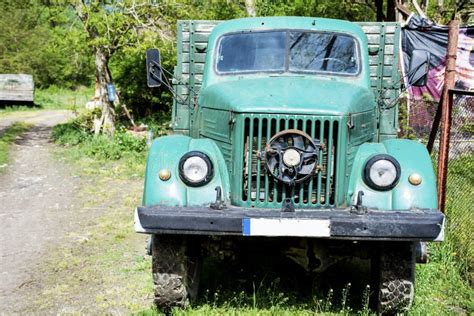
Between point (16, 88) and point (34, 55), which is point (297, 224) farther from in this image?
point (34, 55)

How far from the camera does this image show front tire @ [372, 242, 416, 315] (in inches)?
186

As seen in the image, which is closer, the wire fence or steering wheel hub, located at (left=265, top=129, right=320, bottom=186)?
steering wheel hub, located at (left=265, top=129, right=320, bottom=186)

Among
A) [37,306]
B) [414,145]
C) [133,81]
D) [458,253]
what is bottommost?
[37,306]

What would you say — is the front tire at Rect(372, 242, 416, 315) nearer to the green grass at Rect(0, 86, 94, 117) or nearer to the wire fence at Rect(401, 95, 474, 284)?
the wire fence at Rect(401, 95, 474, 284)

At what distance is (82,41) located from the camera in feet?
45.9

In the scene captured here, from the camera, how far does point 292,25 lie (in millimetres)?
6184

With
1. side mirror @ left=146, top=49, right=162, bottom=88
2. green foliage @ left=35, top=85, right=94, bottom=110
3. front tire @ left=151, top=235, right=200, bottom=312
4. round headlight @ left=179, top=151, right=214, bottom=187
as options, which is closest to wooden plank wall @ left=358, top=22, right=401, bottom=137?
side mirror @ left=146, top=49, right=162, bottom=88

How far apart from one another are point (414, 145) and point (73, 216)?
Result: 5.05 m

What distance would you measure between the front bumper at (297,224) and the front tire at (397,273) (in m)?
0.38

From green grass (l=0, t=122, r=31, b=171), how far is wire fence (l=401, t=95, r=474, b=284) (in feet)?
25.5

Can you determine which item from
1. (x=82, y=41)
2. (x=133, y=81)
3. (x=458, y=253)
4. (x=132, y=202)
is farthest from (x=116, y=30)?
(x=458, y=253)

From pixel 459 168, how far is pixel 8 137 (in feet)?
42.9

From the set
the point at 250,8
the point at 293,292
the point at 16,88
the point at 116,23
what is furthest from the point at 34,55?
the point at 293,292

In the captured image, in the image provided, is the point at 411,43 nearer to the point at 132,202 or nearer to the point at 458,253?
the point at 132,202
